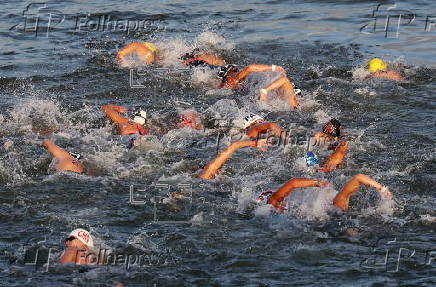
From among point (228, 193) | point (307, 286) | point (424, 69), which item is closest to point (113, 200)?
point (228, 193)

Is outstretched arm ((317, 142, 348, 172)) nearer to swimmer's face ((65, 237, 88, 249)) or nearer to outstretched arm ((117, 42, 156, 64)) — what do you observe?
swimmer's face ((65, 237, 88, 249))

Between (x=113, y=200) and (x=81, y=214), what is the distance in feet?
1.99

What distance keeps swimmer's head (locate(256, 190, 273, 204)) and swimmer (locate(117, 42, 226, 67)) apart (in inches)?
254

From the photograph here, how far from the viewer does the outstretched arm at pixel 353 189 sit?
9758 millimetres

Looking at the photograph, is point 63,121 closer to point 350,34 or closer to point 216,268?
point 216,268

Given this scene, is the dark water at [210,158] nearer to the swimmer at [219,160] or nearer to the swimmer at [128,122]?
the swimmer at [219,160]

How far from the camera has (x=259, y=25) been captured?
2170 centimetres

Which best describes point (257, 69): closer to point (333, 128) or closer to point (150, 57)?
point (333, 128)

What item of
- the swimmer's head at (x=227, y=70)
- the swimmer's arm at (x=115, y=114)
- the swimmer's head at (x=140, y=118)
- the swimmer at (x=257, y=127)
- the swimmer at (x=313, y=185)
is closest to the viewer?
the swimmer at (x=313, y=185)

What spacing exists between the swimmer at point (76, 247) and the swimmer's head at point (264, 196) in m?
2.53

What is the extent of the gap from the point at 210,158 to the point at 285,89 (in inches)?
102

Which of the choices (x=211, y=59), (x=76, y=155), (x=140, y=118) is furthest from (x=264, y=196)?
(x=211, y=59)

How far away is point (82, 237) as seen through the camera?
915 cm

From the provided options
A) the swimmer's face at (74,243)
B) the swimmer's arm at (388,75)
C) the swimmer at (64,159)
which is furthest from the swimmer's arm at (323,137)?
the swimmer's face at (74,243)
